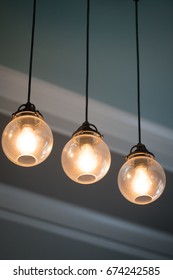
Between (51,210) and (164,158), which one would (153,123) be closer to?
(164,158)

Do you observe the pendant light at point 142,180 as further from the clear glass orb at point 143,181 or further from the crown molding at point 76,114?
the crown molding at point 76,114

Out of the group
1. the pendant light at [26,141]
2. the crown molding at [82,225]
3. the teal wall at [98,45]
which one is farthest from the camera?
the crown molding at [82,225]

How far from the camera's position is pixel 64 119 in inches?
122

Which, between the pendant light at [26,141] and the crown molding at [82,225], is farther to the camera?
the crown molding at [82,225]

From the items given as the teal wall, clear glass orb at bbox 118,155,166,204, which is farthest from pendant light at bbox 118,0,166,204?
the teal wall

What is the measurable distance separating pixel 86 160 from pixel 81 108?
42.4 inches

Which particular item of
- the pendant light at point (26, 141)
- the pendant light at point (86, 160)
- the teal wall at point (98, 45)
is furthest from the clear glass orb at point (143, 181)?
the teal wall at point (98, 45)

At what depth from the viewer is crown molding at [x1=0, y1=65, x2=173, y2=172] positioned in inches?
116

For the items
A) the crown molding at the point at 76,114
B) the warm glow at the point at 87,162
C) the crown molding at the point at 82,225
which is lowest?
the warm glow at the point at 87,162

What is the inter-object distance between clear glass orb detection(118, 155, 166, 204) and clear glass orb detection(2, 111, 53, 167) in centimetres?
34

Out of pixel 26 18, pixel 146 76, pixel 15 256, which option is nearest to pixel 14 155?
pixel 26 18

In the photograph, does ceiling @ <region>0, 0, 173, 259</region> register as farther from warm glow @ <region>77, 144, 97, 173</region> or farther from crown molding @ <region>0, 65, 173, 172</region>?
warm glow @ <region>77, 144, 97, 173</region>

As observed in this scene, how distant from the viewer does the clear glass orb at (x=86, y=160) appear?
2004 mm

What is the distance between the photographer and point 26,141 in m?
1.96
